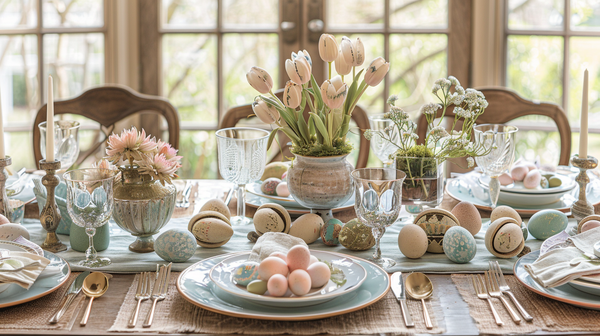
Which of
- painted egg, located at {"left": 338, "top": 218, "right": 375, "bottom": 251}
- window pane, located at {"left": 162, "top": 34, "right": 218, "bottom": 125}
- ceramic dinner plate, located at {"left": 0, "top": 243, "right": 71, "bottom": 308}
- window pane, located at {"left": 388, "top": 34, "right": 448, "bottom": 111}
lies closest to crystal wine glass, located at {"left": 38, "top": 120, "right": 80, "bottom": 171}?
ceramic dinner plate, located at {"left": 0, "top": 243, "right": 71, "bottom": 308}

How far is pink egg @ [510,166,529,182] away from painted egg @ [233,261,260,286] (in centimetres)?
80

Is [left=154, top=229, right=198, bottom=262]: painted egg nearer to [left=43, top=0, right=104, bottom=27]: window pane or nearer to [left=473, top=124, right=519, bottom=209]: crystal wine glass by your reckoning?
[left=473, top=124, right=519, bottom=209]: crystal wine glass

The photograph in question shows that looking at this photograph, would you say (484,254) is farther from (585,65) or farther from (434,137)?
(585,65)

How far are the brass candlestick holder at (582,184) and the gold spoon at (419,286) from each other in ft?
1.37

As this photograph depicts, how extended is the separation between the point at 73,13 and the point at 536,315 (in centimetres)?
236

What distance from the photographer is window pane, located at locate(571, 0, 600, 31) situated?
249cm

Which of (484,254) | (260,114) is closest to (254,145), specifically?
(260,114)

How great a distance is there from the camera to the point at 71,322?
80 centimetres

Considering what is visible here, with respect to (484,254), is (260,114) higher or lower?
higher

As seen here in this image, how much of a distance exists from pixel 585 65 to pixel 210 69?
161 centimetres

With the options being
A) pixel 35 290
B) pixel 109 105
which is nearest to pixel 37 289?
pixel 35 290

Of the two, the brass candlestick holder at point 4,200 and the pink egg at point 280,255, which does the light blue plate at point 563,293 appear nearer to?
the pink egg at point 280,255

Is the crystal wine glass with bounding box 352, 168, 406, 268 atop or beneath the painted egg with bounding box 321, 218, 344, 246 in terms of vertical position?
atop

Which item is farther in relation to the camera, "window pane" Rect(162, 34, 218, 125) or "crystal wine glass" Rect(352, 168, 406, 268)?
"window pane" Rect(162, 34, 218, 125)
